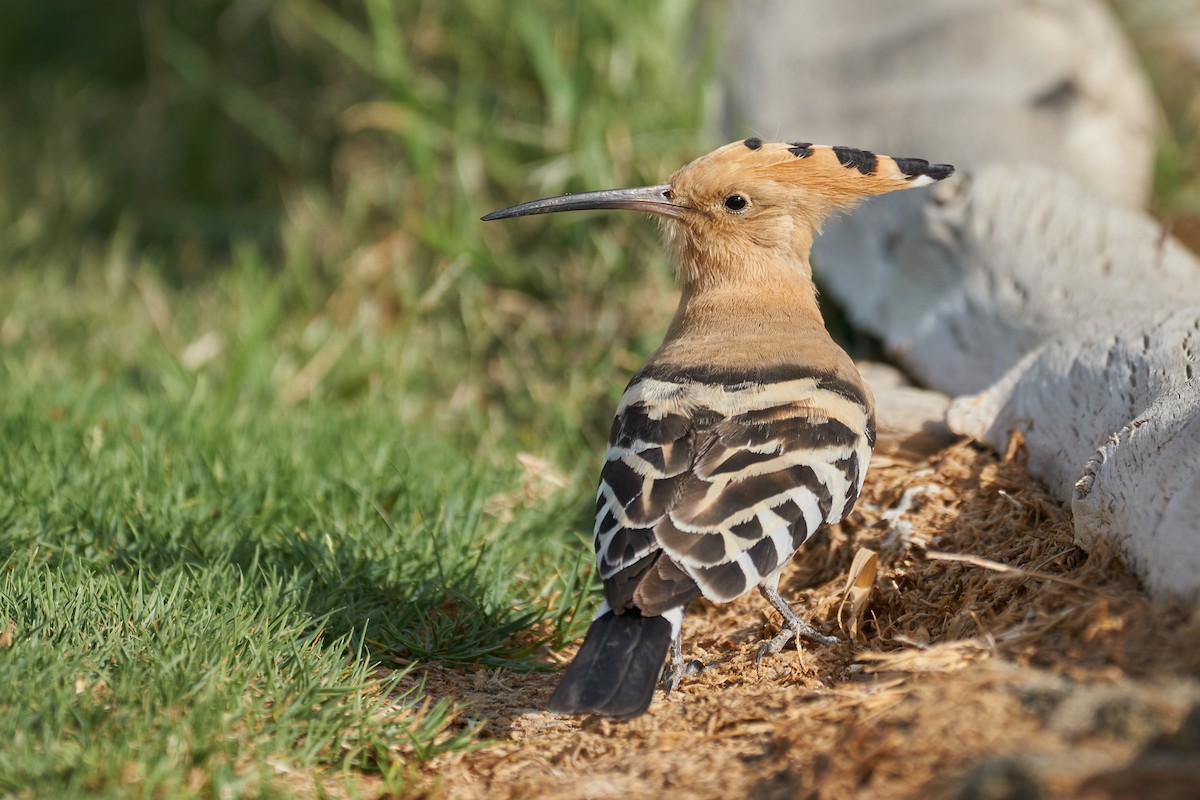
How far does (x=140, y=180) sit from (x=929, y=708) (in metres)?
5.42

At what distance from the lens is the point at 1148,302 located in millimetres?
3178

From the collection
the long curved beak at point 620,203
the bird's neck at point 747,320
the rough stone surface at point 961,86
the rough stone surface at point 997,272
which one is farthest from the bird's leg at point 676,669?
the rough stone surface at point 961,86

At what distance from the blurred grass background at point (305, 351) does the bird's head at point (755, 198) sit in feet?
2.70

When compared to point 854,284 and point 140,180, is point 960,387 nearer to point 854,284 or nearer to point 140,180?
point 854,284

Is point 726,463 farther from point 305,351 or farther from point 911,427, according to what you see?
point 305,351

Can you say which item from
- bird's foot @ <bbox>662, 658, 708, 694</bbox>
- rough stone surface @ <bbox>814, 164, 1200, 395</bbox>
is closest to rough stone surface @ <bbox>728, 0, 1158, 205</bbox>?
rough stone surface @ <bbox>814, 164, 1200, 395</bbox>

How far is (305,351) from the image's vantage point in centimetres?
462

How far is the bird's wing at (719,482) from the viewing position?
2365 millimetres

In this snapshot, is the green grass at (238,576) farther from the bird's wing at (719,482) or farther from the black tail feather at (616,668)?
the bird's wing at (719,482)

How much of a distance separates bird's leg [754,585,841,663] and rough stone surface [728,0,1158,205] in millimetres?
2204

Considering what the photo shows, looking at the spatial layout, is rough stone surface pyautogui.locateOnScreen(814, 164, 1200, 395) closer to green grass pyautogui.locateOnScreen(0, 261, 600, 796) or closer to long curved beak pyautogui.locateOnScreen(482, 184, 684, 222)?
long curved beak pyautogui.locateOnScreen(482, 184, 684, 222)

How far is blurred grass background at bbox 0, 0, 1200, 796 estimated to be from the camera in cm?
230

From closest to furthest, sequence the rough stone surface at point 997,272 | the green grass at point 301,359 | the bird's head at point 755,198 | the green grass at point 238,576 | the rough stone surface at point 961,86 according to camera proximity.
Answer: the green grass at point 238,576 → the green grass at point 301,359 → the bird's head at point 755,198 → the rough stone surface at point 997,272 → the rough stone surface at point 961,86

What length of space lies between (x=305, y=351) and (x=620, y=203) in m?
1.82
